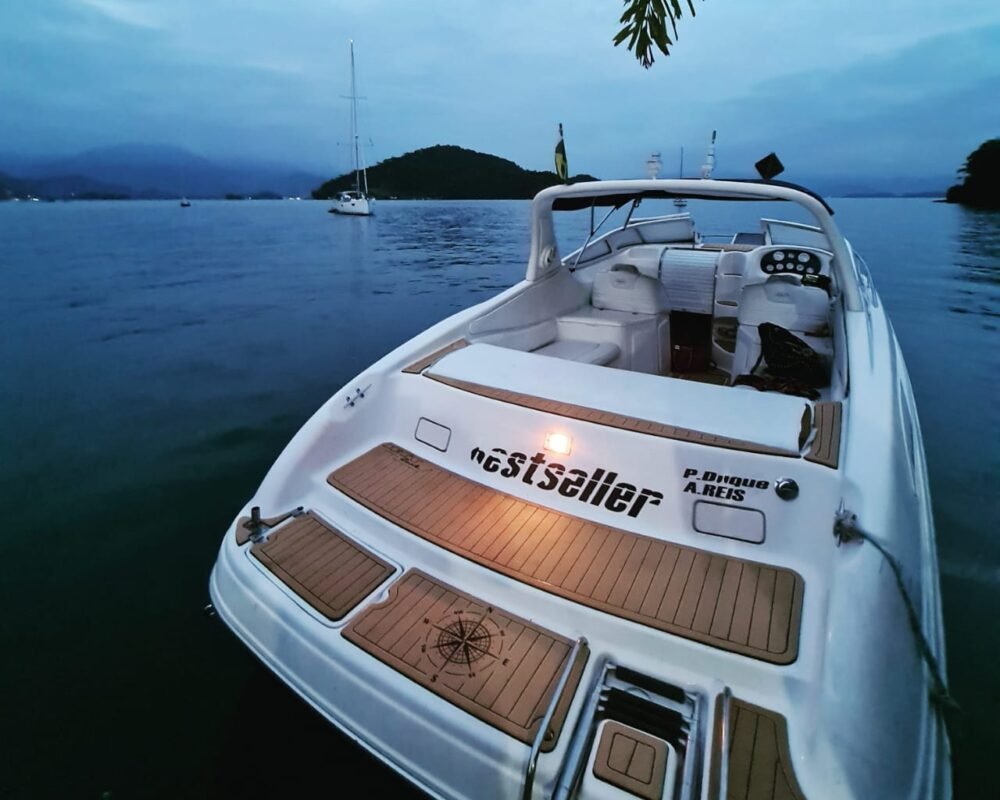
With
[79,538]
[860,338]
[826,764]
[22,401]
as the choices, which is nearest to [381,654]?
[826,764]

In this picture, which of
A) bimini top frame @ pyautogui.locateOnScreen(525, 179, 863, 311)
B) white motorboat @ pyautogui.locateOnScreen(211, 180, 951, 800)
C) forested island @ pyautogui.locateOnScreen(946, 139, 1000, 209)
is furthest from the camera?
forested island @ pyautogui.locateOnScreen(946, 139, 1000, 209)

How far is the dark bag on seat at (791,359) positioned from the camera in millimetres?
3811

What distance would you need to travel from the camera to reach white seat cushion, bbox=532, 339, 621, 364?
4.43m

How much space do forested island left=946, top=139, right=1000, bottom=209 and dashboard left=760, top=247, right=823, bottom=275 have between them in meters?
74.5

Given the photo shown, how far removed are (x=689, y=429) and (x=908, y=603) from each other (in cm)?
105

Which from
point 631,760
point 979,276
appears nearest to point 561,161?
point 631,760

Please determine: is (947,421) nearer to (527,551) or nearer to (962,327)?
(962,327)

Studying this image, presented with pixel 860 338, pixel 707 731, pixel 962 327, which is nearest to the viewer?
pixel 707 731

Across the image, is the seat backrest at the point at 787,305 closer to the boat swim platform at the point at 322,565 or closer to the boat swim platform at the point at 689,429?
the boat swim platform at the point at 689,429

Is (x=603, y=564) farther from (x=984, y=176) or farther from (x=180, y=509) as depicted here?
(x=984, y=176)

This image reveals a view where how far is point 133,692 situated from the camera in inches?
116

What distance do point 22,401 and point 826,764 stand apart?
867 centimetres

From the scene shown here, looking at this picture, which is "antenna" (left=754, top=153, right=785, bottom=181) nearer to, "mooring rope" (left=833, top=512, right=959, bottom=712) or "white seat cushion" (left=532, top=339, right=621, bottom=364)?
"white seat cushion" (left=532, top=339, right=621, bottom=364)

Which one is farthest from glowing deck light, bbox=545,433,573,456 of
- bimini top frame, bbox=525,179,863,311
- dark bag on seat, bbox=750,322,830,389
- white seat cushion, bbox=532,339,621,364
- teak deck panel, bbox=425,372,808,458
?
bimini top frame, bbox=525,179,863,311
